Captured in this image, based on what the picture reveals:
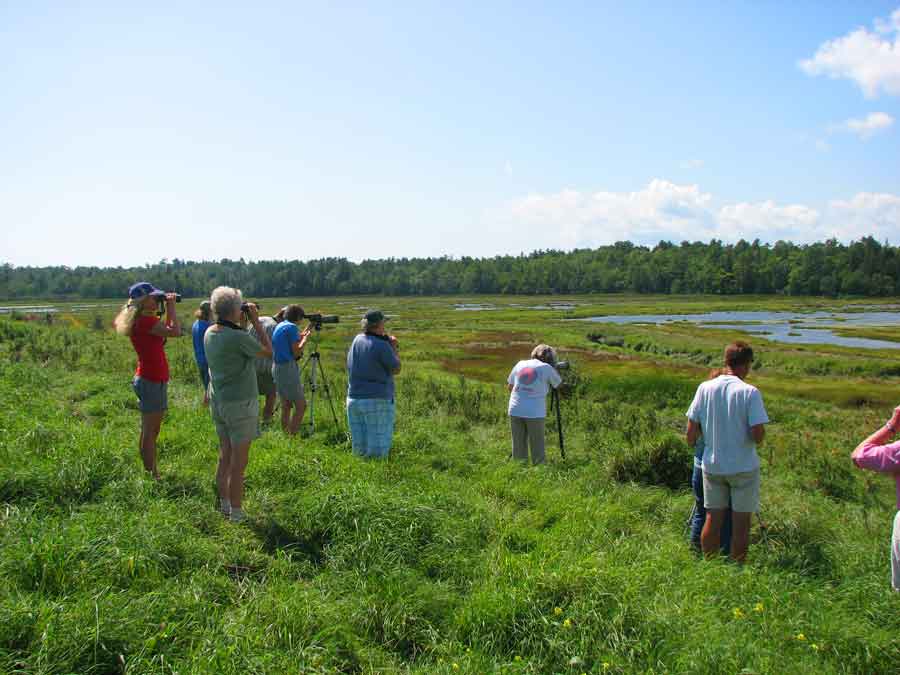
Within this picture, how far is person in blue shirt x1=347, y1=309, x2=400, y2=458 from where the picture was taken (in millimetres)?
6332

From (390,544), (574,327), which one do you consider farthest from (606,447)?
(574,327)

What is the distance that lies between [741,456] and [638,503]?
1912 millimetres

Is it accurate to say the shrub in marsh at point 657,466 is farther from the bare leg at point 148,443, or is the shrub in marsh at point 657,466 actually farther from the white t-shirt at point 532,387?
the bare leg at point 148,443

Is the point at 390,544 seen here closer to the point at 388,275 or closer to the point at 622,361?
the point at 622,361

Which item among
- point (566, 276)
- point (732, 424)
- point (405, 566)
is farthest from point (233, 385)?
point (566, 276)

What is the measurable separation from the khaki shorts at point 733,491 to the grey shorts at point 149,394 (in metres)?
5.02

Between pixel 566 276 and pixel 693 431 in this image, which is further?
pixel 566 276

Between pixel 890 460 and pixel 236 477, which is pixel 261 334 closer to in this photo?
pixel 236 477

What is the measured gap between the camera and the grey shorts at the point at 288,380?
765 cm

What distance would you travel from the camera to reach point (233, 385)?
4816 mm

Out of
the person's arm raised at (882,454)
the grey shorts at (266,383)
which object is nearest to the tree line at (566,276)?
the grey shorts at (266,383)

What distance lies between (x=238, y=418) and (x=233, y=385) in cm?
28

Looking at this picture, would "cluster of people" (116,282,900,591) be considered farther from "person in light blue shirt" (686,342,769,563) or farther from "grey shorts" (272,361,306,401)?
"grey shorts" (272,361,306,401)

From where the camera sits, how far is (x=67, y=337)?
21.9 metres
